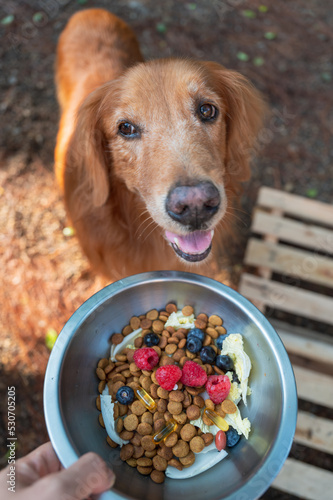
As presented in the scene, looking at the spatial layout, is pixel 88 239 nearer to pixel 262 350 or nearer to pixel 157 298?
pixel 157 298

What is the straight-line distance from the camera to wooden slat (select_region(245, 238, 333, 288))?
3391 millimetres

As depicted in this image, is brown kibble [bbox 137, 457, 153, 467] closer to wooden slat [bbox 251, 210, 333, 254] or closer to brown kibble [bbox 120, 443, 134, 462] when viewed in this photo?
brown kibble [bbox 120, 443, 134, 462]

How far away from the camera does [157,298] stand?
92.0 inches

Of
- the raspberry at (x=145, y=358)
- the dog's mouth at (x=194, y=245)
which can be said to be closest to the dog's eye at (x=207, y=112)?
the dog's mouth at (x=194, y=245)

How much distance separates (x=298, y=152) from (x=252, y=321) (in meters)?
2.92

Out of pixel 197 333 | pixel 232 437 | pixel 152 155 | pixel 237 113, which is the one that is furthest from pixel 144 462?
pixel 237 113

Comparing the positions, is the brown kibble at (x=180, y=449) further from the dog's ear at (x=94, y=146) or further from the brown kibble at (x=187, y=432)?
the dog's ear at (x=94, y=146)

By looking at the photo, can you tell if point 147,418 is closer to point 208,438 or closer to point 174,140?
point 208,438

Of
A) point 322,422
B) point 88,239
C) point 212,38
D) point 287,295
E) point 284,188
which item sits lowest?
point 322,422

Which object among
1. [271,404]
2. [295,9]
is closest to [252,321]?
[271,404]

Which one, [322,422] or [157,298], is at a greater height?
[157,298]

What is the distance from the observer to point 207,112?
221cm

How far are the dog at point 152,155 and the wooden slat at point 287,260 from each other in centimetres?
67

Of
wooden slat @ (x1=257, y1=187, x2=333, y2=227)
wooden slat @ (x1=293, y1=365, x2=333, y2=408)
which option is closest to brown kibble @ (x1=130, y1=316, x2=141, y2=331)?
wooden slat @ (x1=293, y1=365, x2=333, y2=408)
